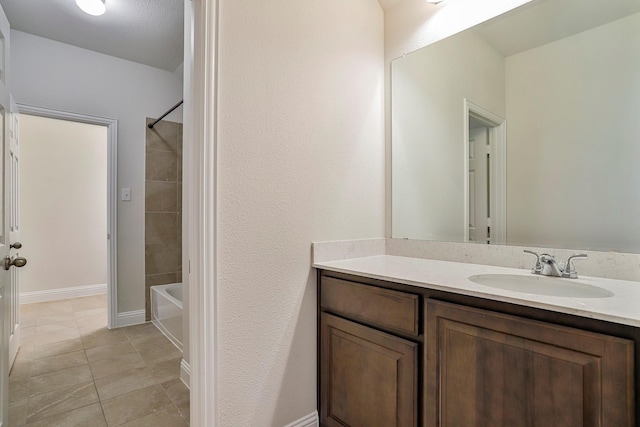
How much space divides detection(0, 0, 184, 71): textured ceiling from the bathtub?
220 cm

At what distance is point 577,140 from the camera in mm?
1301

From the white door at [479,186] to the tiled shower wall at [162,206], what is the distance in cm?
287

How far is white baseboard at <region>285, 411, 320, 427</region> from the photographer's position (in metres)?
1.45

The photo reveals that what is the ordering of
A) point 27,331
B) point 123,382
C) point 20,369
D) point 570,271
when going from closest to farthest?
point 570,271 → point 123,382 → point 20,369 → point 27,331

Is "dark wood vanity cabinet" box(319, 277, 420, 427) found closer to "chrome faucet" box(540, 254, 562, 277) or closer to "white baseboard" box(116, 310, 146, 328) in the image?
"chrome faucet" box(540, 254, 562, 277)

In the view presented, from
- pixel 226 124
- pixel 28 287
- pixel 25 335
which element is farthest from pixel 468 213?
pixel 28 287

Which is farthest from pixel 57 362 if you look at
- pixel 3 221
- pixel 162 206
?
pixel 162 206

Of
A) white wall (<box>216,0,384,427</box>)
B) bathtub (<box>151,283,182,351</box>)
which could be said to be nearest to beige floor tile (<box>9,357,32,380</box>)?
bathtub (<box>151,283,182,351</box>)

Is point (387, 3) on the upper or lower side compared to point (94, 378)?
upper

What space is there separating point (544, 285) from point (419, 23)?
4.88 feet

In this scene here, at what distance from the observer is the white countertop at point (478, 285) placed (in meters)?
0.80

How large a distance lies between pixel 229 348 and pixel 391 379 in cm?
64

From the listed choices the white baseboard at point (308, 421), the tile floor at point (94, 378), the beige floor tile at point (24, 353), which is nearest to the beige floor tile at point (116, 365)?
the tile floor at point (94, 378)

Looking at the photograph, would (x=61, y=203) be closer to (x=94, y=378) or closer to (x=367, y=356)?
(x=94, y=378)
